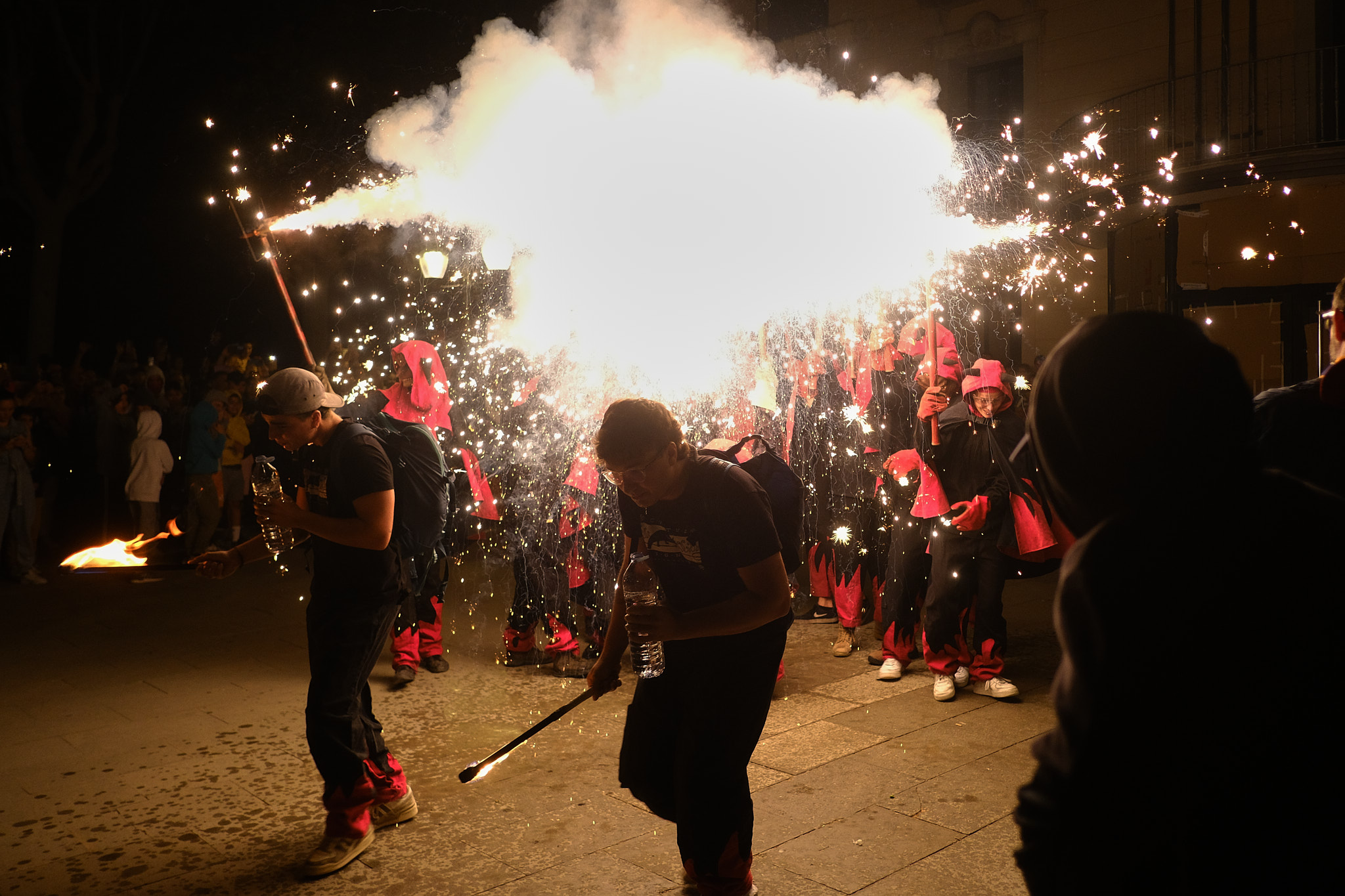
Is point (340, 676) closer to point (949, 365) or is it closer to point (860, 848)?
point (860, 848)

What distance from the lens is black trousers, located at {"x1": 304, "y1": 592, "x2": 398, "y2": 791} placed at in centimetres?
347

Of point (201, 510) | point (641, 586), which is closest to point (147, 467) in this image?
point (201, 510)

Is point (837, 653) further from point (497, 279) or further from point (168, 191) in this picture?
point (168, 191)

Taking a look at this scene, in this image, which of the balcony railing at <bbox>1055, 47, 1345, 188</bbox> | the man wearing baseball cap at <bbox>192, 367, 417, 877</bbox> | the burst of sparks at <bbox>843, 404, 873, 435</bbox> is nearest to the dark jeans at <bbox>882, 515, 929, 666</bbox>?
the burst of sparks at <bbox>843, 404, 873, 435</bbox>

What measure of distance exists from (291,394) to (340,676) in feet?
3.37

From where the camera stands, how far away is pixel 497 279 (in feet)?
26.1

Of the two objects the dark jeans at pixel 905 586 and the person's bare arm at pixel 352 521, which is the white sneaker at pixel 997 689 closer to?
the dark jeans at pixel 905 586

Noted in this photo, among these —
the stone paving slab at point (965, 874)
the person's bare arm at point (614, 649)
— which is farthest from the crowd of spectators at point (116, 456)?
the stone paving slab at point (965, 874)

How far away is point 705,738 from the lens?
278cm

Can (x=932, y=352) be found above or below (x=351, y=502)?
above

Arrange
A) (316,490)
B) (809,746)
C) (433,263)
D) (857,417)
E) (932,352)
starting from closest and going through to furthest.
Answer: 1. (316,490)
2. (809,746)
3. (932,352)
4. (857,417)
5. (433,263)

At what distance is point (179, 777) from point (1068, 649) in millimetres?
4323

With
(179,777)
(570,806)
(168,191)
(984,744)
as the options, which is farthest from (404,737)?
(168,191)

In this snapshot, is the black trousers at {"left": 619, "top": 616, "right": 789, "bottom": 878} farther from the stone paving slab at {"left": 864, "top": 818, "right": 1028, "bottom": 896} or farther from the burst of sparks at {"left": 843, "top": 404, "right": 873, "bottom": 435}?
the burst of sparks at {"left": 843, "top": 404, "right": 873, "bottom": 435}
